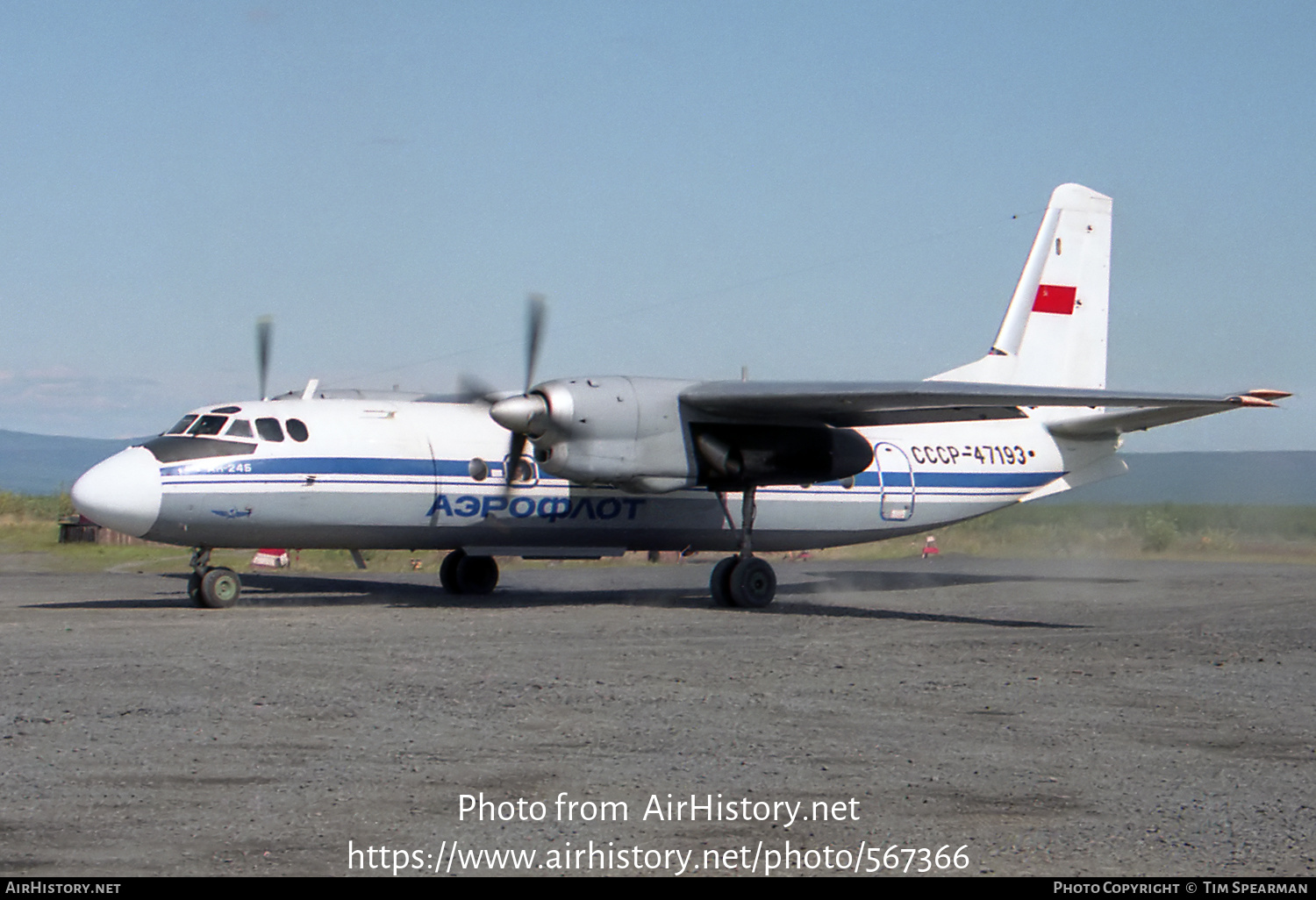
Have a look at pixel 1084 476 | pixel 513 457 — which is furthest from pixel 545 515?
pixel 1084 476

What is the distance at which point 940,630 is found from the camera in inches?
619

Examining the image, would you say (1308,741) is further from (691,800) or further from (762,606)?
(762,606)

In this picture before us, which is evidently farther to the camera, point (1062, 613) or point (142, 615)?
point (1062, 613)

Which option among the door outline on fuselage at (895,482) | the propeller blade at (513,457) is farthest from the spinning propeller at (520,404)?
the door outline on fuselage at (895,482)

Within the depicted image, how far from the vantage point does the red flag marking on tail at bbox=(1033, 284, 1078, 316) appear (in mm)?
23859

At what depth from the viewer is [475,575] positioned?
69.1 ft

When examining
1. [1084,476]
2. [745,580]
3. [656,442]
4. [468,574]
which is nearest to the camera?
[656,442]

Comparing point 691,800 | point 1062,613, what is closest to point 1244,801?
point 691,800

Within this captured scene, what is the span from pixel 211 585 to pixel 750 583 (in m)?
7.49

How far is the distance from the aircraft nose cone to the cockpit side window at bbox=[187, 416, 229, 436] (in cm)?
97

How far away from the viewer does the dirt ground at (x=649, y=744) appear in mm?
6035

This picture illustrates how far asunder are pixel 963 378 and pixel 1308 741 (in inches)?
573

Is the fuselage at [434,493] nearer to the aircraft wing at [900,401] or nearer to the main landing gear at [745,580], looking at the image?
the main landing gear at [745,580]

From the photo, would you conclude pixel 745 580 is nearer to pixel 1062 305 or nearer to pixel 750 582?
pixel 750 582
